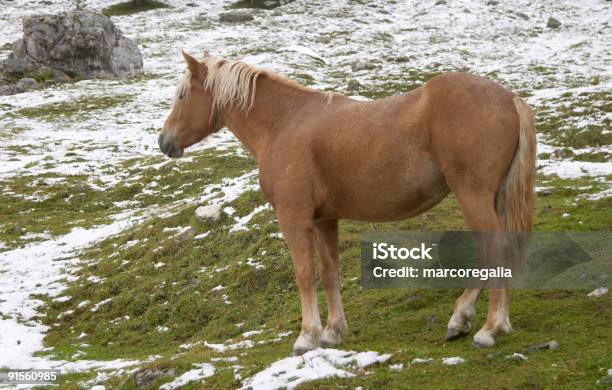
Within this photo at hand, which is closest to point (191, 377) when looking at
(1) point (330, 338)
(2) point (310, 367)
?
(2) point (310, 367)

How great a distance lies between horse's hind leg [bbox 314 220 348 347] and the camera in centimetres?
730

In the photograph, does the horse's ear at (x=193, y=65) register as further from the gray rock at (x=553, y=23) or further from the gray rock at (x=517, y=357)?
the gray rock at (x=553, y=23)

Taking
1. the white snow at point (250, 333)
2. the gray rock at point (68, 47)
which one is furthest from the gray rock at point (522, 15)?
the white snow at point (250, 333)

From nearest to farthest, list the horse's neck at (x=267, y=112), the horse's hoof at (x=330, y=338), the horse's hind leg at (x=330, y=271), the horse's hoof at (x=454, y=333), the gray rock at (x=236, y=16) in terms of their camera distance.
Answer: the horse's hoof at (x=454, y=333) → the horse's hoof at (x=330, y=338) → the horse's hind leg at (x=330, y=271) → the horse's neck at (x=267, y=112) → the gray rock at (x=236, y=16)

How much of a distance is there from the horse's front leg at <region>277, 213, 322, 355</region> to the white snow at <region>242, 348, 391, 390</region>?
26cm

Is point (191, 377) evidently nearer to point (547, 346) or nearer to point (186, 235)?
point (547, 346)

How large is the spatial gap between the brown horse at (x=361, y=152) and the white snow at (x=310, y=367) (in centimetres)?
37

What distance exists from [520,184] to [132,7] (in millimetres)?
63369

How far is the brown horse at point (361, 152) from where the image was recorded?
6.05 m

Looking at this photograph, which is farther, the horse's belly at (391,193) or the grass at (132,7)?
the grass at (132,7)

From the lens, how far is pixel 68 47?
1663 inches

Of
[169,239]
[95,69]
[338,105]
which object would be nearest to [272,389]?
[338,105]

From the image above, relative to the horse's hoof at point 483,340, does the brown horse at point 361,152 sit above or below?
above

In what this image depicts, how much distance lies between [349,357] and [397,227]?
5378mm
